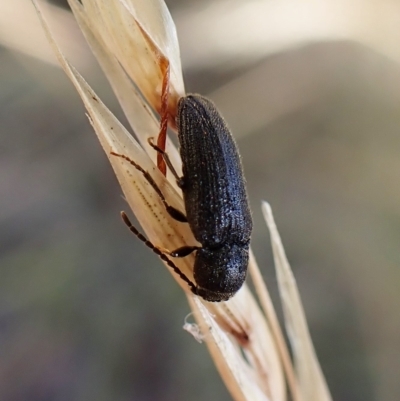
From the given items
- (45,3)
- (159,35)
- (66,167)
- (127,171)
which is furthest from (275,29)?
(127,171)

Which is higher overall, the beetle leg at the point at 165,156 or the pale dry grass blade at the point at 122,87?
the pale dry grass blade at the point at 122,87

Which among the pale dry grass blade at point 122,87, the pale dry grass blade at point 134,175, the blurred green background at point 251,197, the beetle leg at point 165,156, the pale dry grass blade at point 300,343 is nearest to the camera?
the pale dry grass blade at point 134,175

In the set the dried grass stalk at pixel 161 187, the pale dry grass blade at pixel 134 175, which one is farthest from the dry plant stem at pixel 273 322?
the pale dry grass blade at pixel 134 175

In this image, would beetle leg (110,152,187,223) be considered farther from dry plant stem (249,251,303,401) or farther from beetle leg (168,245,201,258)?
dry plant stem (249,251,303,401)

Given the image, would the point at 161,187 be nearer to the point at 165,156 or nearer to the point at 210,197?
the point at 165,156

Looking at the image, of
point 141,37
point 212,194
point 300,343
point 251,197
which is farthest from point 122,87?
point 251,197

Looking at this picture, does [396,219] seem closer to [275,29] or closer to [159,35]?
[275,29]

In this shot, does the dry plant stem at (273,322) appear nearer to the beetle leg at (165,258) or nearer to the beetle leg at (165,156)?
the beetle leg at (165,258)

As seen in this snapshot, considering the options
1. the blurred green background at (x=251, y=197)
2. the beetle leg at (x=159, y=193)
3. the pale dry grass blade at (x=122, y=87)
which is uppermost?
the pale dry grass blade at (x=122, y=87)
